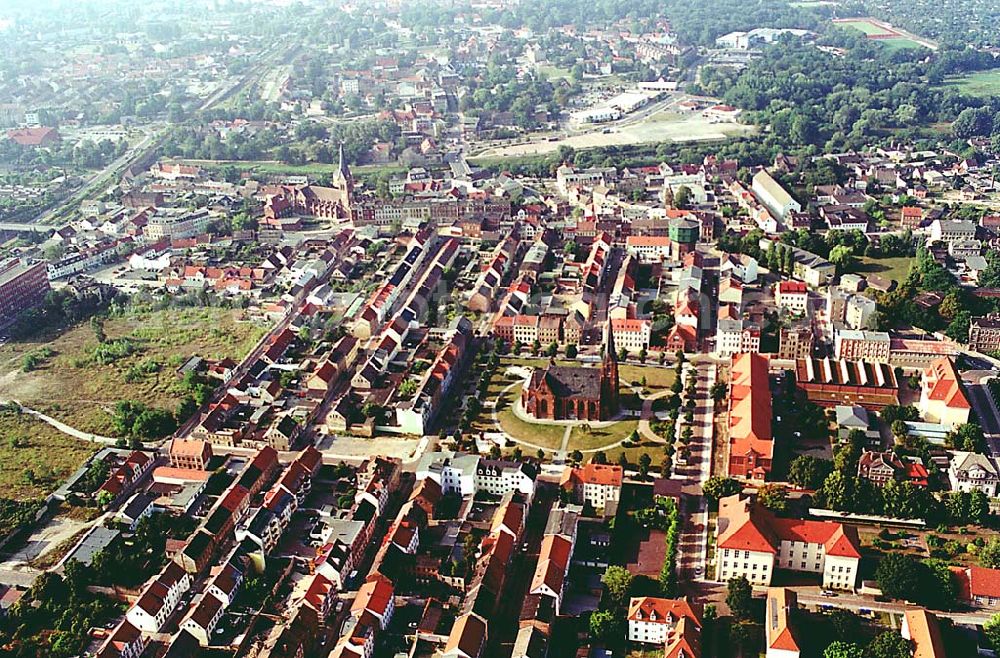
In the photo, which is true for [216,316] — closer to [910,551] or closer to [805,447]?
[805,447]

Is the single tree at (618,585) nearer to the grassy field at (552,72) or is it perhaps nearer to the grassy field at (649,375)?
the grassy field at (649,375)

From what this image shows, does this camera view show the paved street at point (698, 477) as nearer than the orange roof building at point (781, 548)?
No

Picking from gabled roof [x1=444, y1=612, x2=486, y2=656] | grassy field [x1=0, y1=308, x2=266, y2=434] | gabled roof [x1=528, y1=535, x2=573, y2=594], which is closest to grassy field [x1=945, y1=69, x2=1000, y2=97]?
grassy field [x1=0, y1=308, x2=266, y2=434]

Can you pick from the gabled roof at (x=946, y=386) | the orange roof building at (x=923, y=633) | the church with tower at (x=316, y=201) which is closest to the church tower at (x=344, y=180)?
the church with tower at (x=316, y=201)

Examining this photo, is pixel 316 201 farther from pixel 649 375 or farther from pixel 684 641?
pixel 684 641

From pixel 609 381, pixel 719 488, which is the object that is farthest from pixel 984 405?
pixel 609 381

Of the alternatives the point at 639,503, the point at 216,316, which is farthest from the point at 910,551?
the point at 216,316
